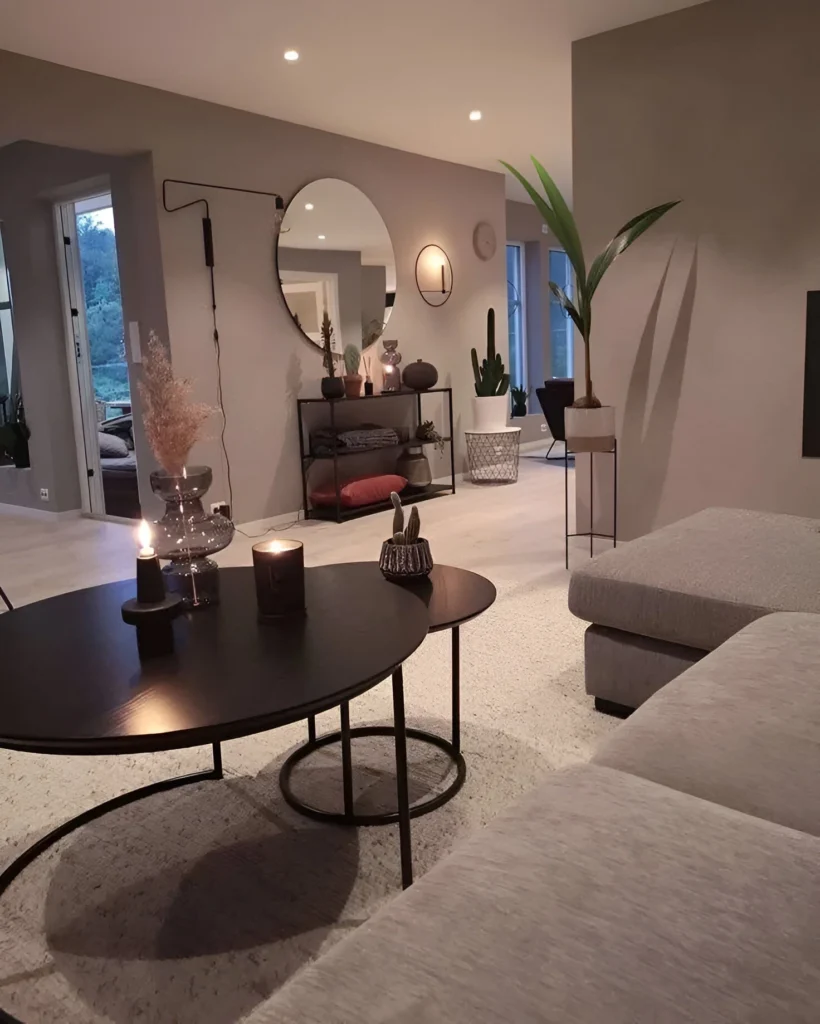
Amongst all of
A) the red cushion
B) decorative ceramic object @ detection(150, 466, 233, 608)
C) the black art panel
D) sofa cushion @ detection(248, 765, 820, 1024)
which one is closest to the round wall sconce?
the red cushion

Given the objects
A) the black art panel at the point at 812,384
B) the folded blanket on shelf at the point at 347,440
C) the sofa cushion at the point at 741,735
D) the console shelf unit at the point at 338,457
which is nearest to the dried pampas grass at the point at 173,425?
the sofa cushion at the point at 741,735

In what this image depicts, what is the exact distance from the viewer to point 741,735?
123 cm

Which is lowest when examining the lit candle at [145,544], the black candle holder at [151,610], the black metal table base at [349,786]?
→ the black metal table base at [349,786]

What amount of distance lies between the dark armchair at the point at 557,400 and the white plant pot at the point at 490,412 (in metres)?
0.80

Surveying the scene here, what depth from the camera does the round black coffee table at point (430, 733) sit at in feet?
5.74

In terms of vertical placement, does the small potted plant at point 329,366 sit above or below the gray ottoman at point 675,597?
above

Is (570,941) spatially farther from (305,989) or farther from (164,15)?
(164,15)

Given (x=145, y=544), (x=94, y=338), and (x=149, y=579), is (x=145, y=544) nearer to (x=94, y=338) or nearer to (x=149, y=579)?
(x=149, y=579)

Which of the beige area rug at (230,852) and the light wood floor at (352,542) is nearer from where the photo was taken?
the beige area rug at (230,852)

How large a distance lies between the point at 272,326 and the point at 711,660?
12.8 feet

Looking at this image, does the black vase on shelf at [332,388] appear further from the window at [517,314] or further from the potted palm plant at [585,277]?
the window at [517,314]

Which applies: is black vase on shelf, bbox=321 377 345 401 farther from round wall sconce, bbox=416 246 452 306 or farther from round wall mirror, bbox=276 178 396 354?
round wall sconce, bbox=416 246 452 306

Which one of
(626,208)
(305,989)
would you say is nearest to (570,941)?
(305,989)

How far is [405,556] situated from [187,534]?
49 cm
